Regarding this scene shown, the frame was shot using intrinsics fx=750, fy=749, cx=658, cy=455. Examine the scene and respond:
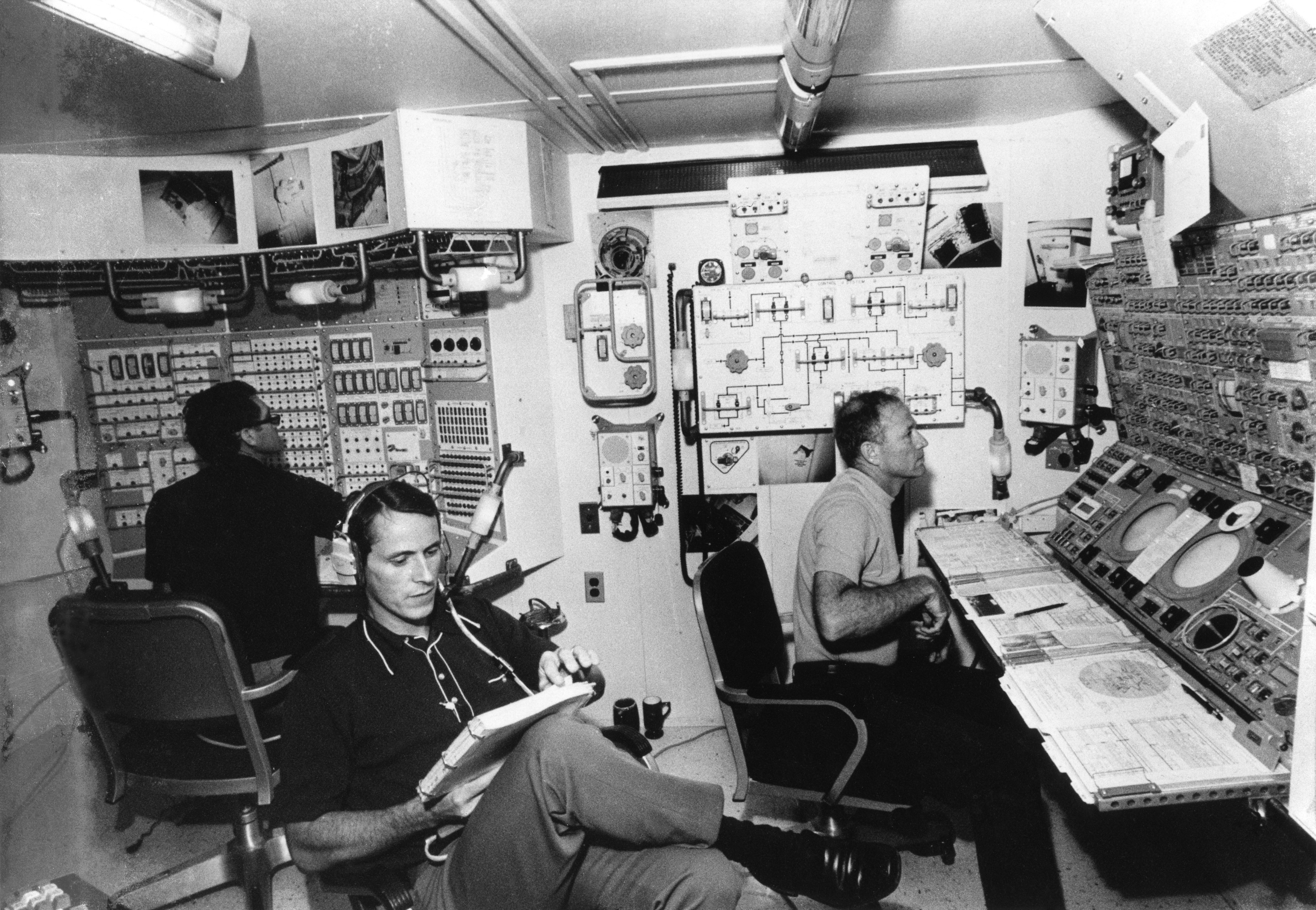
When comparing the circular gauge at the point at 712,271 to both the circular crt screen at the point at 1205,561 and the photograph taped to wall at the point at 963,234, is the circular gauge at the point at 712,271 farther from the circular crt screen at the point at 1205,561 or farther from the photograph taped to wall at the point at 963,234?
the circular crt screen at the point at 1205,561

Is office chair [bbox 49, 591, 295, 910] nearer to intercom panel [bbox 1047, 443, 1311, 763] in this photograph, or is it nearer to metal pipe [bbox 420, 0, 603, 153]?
metal pipe [bbox 420, 0, 603, 153]

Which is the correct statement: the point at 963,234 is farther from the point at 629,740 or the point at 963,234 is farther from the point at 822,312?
the point at 629,740

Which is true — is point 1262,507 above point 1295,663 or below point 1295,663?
above

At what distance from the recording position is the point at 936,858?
2.60m

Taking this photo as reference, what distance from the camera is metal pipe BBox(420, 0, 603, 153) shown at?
1.71 m

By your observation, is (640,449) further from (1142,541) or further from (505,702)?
(1142,541)

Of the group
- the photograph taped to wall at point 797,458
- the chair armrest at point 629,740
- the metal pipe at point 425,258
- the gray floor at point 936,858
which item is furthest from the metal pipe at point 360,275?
the chair armrest at point 629,740

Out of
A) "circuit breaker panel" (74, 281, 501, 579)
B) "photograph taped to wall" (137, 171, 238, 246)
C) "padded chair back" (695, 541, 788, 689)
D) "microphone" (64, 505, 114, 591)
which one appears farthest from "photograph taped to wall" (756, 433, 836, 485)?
"microphone" (64, 505, 114, 591)

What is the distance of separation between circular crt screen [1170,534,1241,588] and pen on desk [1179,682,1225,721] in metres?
0.38

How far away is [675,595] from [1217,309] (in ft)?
7.87

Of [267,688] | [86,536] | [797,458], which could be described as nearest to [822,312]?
[797,458]

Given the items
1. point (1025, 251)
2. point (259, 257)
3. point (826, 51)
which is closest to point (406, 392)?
point (259, 257)

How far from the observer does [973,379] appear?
11.0ft

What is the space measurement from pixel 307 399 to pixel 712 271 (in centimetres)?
207
